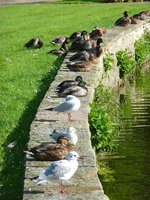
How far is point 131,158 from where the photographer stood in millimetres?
13891

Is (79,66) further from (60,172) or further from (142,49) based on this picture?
(142,49)

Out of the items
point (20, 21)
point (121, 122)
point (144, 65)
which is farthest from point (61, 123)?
point (20, 21)

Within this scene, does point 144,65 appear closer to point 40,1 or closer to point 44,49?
point 44,49

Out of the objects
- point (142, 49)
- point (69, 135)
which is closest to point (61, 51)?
point (142, 49)

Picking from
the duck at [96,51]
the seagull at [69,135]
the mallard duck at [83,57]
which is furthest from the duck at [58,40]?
the seagull at [69,135]

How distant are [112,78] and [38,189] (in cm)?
1274

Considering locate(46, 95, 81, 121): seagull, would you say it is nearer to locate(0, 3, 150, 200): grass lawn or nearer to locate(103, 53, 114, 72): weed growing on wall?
locate(0, 3, 150, 200): grass lawn

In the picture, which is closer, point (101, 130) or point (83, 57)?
point (101, 130)

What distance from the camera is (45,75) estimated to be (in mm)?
18766

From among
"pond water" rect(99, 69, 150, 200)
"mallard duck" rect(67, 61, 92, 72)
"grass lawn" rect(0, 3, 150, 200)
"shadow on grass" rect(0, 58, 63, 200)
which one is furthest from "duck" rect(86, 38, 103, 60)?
"shadow on grass" rect(0, 58, 63, 200)

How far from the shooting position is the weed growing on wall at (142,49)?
84.2ft

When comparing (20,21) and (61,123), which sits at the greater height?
(61,123)

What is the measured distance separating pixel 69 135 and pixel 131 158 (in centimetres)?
340

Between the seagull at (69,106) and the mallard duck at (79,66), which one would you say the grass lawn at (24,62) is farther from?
the seagull at (69,106)
